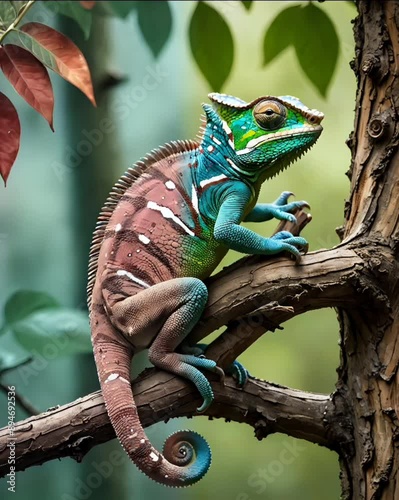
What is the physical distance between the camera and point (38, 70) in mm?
1325

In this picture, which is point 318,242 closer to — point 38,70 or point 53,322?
point 53,322

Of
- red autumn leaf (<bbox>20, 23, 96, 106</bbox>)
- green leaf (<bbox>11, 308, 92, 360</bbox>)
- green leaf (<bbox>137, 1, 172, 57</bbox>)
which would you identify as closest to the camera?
red autumn leaf (<bbox>20, 23, 96, 106</bbox>)

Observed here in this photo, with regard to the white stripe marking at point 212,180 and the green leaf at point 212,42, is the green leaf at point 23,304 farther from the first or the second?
the green leaf at point 212,42

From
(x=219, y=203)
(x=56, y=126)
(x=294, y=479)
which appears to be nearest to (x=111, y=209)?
(x=219, y=203)

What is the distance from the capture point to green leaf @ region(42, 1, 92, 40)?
192 centimetres

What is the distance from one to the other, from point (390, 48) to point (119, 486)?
1541 millimetres

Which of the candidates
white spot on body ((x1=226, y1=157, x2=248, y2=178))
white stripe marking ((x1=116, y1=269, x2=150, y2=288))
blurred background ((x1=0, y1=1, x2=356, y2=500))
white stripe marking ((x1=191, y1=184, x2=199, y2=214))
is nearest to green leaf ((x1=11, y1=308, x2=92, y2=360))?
blurred background ((x1=0, y1=1, x2=356, y2=500))

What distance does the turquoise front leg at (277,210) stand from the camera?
1.53m

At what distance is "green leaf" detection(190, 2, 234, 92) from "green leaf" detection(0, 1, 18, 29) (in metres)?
0.50

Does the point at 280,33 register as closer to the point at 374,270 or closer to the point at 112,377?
the point at 374,270

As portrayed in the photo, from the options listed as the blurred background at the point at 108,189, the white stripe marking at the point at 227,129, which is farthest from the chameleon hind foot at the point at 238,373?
the blurred background at the point at 108,189

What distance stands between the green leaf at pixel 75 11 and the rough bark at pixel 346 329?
0.81 m

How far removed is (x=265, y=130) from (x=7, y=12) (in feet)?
2.49

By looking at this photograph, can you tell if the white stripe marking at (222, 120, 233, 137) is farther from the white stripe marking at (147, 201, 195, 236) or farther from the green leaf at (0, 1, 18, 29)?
the green leaf at (0, 1, 18, 29)
